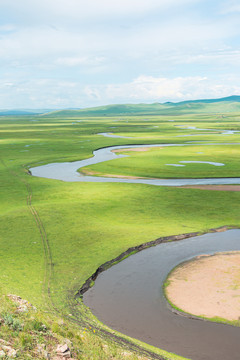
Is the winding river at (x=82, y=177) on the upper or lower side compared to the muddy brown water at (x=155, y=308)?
upper

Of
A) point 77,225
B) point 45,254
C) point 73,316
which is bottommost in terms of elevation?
point 73,316

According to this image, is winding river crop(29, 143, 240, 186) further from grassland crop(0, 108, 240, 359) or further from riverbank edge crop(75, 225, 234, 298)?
riverbank edge crop(75, 225, 234, 298)

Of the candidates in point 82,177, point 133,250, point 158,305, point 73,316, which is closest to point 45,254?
A: point 133,250

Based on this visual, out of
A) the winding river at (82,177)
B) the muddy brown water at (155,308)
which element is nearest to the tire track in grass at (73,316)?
the muddy brown water at (155,308)

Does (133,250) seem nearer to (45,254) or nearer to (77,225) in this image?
(45,254)

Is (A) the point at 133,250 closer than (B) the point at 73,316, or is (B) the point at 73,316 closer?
(B) the point at 73,316

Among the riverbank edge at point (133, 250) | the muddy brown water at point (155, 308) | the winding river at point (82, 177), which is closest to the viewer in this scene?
the muddy brown water at point (155, 308)

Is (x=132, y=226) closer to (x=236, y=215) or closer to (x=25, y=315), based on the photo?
(x=236, y=215)

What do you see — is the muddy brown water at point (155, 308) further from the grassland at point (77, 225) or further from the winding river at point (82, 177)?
the winding river at point (82, 177)

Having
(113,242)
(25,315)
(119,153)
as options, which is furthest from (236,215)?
(119,153)
